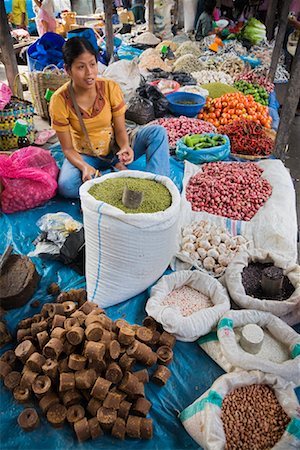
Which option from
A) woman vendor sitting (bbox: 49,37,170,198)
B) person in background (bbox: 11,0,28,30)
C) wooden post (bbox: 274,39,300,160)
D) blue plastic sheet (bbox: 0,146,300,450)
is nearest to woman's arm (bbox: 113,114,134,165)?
woman vendor sitting (bbox: 49,37,170,198)

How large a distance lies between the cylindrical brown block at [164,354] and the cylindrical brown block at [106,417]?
1.11ft

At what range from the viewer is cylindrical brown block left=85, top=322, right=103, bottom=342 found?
4.97ft

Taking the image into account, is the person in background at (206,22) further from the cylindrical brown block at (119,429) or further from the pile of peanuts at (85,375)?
the cylindrical brown block at (119,429)

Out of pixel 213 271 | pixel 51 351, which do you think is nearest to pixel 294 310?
pixel 213 271

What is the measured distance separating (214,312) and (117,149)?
5.36ft

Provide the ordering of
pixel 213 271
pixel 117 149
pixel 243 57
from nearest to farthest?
pixel 213 271 < pixel 117 149 < pixel 243 57

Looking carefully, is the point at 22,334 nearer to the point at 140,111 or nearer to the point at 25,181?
the point at 25,181

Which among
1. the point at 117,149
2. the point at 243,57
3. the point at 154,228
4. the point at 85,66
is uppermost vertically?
the point at 85,66

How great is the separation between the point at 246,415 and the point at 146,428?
418mm

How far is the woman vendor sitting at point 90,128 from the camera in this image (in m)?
2.39

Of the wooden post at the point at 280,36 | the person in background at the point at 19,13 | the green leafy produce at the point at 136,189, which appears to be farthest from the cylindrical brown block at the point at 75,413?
the person in background at the point at 19,13

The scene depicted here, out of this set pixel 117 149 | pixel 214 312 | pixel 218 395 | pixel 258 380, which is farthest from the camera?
pixel 117 149

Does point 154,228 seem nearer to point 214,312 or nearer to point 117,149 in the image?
point 214,312

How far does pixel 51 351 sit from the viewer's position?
152 cm
